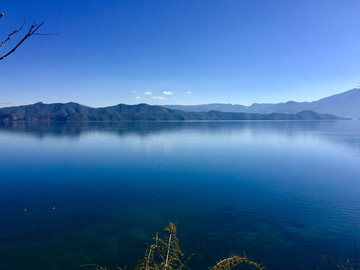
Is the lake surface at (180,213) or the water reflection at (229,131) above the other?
the water reflection at (229,131)

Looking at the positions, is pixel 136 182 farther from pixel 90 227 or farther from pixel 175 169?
pixel 90 227

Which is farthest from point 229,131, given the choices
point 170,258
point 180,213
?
point 170,258

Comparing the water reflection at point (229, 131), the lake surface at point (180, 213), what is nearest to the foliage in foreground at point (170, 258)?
the lake surface at point (180, 213)

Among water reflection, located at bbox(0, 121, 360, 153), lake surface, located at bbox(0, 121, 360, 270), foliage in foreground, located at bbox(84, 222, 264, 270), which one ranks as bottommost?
lake surface, located at bbox(0, 121, 360, 270)

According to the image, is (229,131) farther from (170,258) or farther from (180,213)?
(170,258)

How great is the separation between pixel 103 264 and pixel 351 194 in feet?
76.4

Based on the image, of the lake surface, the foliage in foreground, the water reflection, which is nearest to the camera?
the foliage in foreground

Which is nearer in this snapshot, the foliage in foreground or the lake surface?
the foliage in foreground

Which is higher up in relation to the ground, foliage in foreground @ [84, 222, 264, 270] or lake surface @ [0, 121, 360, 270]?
foliage in foreground @ [84, 222, 264, 270]

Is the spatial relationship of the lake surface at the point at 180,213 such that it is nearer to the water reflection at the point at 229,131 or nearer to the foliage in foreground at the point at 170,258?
the foliage in foreground at the point at 170,258

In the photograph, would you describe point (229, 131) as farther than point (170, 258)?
Yes

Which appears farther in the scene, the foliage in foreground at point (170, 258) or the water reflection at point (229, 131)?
the water reflection at point (229, 131)

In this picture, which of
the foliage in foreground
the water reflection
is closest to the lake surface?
the foliage in foreground

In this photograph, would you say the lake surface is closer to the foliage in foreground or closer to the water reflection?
the foliage in foreground
